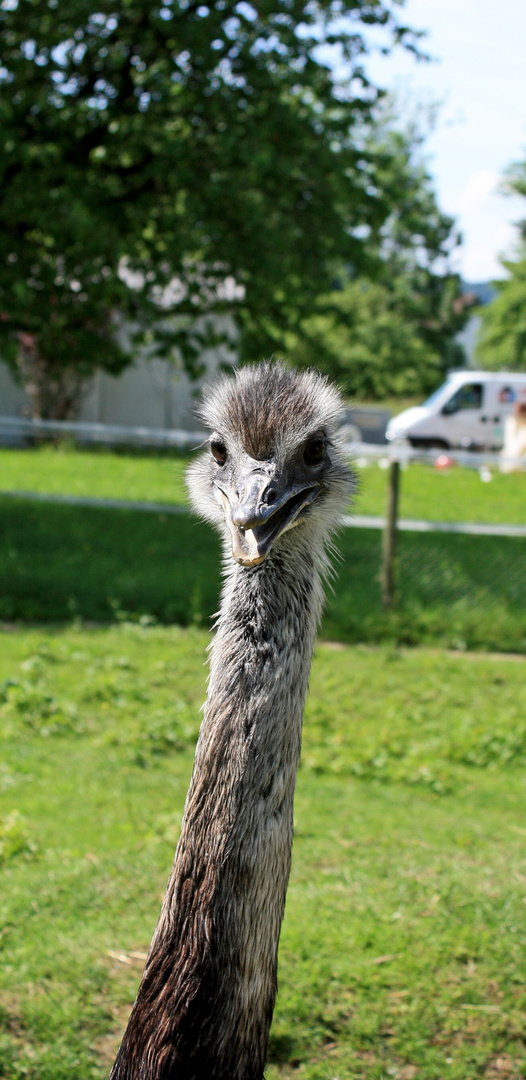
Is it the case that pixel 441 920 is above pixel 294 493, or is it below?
below

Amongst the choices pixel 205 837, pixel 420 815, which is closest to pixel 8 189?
pixel 420 815

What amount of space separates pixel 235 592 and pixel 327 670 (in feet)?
17.3

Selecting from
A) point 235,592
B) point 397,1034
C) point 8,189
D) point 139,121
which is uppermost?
point 139,121

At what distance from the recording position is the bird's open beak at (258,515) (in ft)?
6.06

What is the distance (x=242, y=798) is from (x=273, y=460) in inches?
27.5

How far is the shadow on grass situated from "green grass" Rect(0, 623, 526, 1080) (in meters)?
0.76

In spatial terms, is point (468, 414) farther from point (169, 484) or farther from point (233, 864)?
A: point (233, 864)

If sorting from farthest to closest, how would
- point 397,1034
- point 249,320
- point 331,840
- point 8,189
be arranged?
point 249,320
point 8,189
point 331,840
point 397,1034

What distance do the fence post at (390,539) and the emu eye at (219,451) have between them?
6.54 metres

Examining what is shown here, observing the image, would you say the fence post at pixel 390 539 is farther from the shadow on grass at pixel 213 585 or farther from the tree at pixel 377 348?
the tree at pixel 377 348

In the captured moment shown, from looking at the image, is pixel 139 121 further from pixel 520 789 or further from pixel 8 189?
pixel 520 789

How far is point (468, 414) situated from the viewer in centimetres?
2594

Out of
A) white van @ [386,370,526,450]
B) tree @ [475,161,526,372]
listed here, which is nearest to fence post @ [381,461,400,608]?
white van @ [386,370,526,450]

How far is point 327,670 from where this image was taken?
7.34 meters
